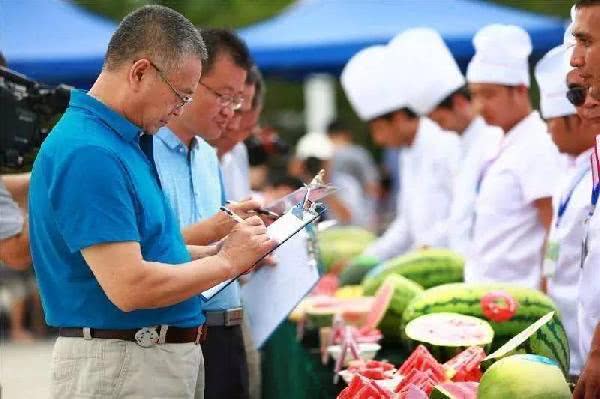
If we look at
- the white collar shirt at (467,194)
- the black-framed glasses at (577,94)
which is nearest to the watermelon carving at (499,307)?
the black-framed glasses at (577,94)

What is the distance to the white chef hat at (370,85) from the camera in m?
6.70

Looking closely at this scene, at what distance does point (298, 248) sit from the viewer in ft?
12.7

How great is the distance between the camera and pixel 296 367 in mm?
4637

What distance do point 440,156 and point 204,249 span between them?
3.56 m

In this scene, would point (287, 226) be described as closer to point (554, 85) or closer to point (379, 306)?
point (554, 85)

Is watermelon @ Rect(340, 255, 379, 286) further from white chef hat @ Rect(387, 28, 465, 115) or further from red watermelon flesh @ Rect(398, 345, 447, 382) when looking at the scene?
red watermelon flesh @ Rect(398, 345, 447, 382)

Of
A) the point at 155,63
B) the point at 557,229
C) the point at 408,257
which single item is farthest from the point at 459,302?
the point at 155,63

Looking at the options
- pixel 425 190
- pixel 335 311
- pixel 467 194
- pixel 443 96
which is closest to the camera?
pixel 335 311

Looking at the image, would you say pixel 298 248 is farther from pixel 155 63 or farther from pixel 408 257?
pixel 408 257

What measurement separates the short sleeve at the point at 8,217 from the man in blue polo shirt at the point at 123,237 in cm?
88

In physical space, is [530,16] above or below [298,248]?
above

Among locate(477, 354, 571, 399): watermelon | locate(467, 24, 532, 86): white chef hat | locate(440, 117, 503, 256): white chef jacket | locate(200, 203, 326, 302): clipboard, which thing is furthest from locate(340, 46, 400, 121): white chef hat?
locate(477, 354, 571, 399): watermelon

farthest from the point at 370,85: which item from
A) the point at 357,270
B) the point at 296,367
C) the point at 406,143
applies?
the point at 296,367

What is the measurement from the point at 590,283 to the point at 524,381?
739 mm
